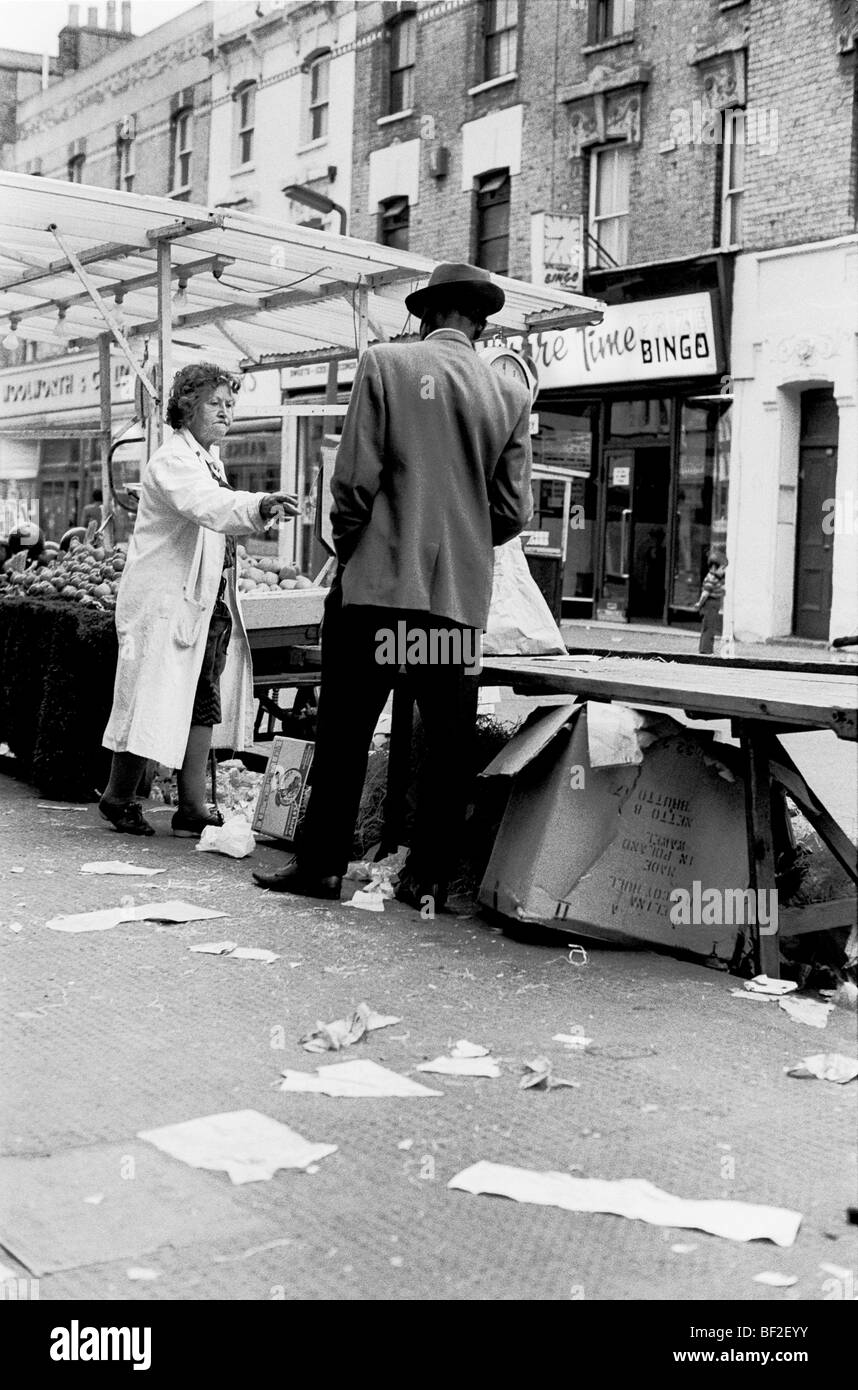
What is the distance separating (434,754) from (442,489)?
0.89m

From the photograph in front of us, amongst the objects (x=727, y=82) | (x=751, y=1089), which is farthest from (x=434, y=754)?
(x=727, y=82)

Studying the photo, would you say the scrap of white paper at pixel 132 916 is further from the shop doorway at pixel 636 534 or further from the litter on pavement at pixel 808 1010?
the shop doorway at pixel 636 534

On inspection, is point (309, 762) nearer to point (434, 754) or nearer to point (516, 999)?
point (434, 754)

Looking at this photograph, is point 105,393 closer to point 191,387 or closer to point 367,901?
point 191,387

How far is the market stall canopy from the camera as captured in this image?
30.1ft

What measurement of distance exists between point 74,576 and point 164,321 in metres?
1.91

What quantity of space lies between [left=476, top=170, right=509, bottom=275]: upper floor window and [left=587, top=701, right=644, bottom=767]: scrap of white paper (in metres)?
21.7

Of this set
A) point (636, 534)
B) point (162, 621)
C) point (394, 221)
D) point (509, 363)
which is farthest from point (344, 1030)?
point (394, 221)

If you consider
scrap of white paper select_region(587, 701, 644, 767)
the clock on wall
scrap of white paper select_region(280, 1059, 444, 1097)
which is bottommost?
scrap of white paper select_region(280, 1059, 444, 1097)

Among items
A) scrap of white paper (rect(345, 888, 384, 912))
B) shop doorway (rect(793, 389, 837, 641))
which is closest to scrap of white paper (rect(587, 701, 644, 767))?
scrap of white paper (rect(345, 888, 384, 912))

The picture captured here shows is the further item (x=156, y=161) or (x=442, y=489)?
(x=156, y=161)

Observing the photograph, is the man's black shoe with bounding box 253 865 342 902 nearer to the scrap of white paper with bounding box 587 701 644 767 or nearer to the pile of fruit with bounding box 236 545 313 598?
the scrap of white paper with bounding box 587 701 644 767

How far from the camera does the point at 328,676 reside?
18.4 ft

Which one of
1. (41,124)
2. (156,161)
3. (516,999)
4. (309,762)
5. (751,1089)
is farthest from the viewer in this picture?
(41,124)
